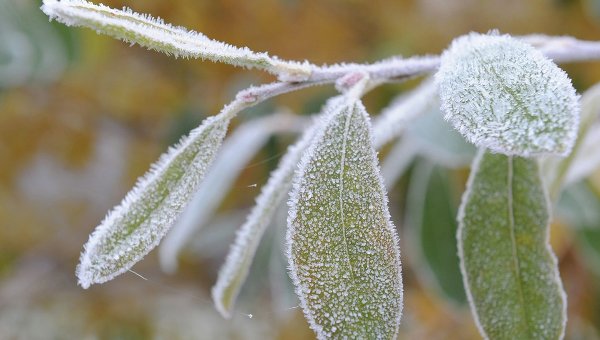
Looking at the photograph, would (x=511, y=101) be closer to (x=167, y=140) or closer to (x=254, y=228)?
(x=254, y=228)

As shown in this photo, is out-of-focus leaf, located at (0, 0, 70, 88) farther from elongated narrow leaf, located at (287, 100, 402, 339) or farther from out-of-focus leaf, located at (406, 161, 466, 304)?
elongated narrow leaf, located at (287, 100, 402, 339)

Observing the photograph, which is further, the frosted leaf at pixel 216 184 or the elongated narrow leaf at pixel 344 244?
the frosted leaf at pixel 216 184

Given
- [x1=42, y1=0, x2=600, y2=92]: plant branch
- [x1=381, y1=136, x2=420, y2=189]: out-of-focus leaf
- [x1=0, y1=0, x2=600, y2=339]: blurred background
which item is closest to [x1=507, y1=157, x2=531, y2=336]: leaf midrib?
[x1=42, y1=0, x2=600, y2=92]: plant branch

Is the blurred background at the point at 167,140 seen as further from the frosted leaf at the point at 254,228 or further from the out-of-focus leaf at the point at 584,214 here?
the frosted leaf at the point at 254,228

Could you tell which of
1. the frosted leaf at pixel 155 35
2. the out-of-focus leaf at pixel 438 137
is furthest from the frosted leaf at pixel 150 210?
the out-of-focus leaf at pixel 438 137

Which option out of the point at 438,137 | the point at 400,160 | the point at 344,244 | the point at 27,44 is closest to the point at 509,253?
the point at 344,244
